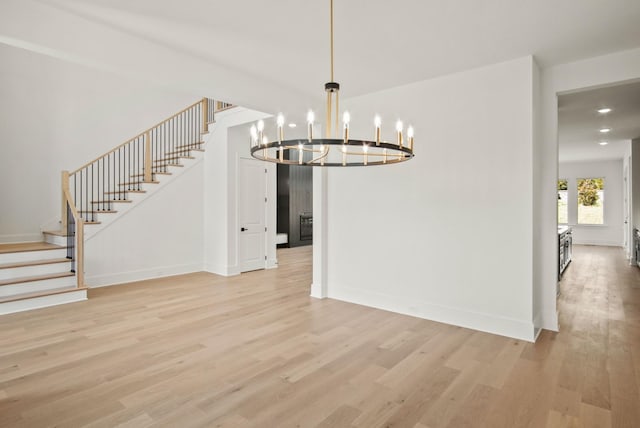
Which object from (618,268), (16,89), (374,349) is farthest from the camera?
(618,268)

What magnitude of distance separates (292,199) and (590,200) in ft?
32.9

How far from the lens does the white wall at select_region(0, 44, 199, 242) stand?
21.2 feet

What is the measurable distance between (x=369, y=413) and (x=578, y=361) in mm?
2057

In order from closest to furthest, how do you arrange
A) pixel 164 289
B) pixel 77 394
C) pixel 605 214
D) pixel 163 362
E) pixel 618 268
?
pixel 77 394
pixel 163 362
pixel 164 289
pixel 618 268
pixel 605 214

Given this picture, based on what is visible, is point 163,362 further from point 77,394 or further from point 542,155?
point 542,155

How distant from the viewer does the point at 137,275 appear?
6461 mm

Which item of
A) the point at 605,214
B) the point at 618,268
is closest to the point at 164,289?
the point at 618,268

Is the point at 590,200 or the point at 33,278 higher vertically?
the point at 590,200

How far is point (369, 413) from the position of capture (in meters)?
2.33

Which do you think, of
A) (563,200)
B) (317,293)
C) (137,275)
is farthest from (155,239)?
(563,200)

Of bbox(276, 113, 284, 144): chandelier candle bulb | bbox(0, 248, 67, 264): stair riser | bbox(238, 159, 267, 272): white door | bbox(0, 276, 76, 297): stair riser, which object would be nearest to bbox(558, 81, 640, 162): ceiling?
bbox(276, 113, 284, 144): chandelier candle bulb

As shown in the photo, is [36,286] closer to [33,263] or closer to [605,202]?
[33,263]

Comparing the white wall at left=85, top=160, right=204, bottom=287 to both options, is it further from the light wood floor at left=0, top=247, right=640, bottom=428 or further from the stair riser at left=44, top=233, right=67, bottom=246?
the light wood floor at left=0, top=247, right=640, bottom=428

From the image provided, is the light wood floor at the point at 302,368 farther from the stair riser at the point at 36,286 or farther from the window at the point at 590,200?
the window at the point at 590,200
